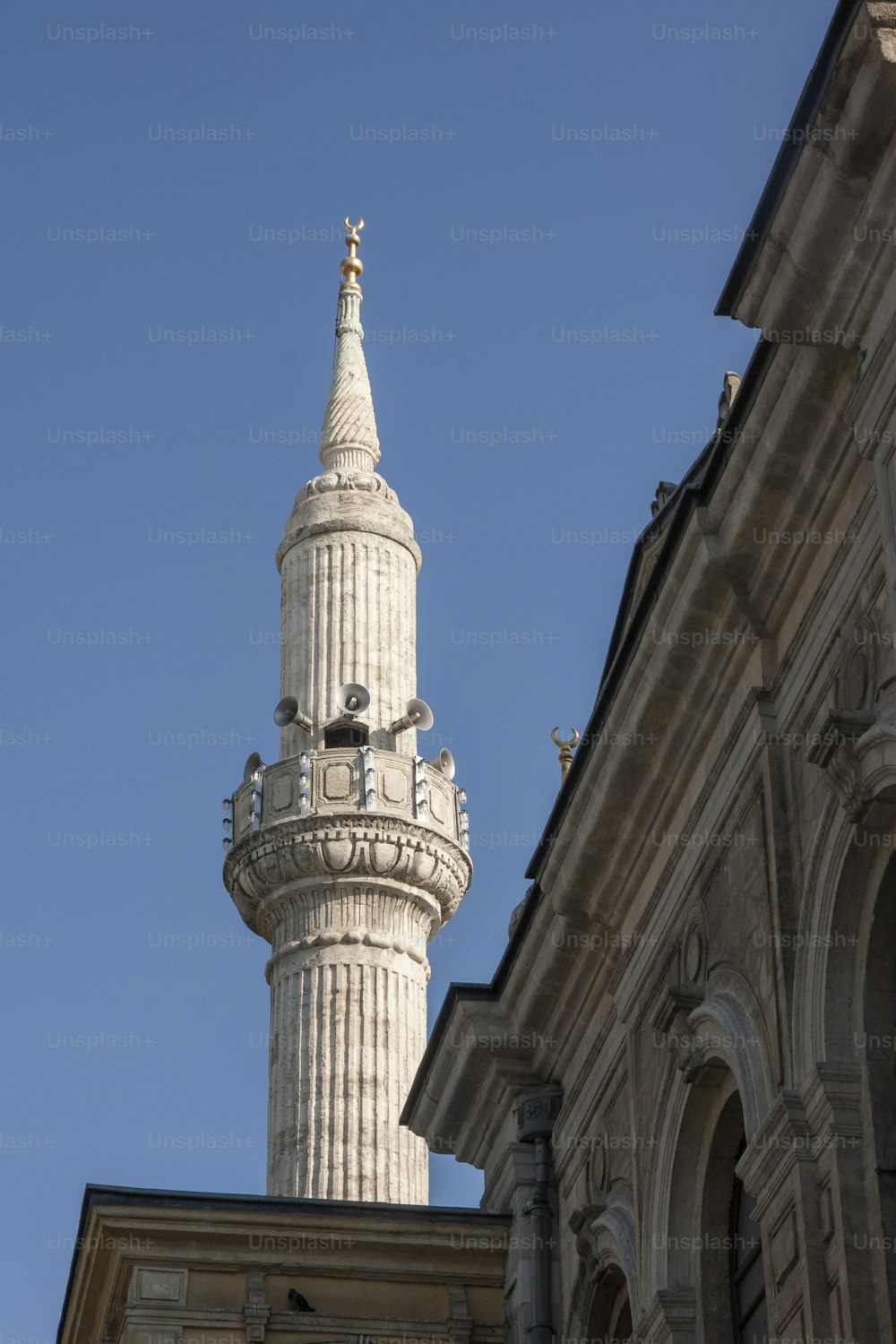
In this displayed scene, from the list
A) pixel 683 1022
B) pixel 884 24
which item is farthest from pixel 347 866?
pixel 884 24

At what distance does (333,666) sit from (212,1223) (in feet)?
74.2

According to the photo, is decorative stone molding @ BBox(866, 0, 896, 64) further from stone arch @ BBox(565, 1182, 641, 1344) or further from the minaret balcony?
the minaret balcony

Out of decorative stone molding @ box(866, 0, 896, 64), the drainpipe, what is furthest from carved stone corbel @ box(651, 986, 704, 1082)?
decorative stone molding @ box(866, 0, 896, 64)

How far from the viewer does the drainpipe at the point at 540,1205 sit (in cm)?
1866

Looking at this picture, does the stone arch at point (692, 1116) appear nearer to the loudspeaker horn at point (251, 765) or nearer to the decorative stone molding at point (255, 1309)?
the decorative stone molding at point (255, 1309)

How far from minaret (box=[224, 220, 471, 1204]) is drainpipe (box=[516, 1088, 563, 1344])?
17859mm

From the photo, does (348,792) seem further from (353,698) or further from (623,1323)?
(623,1323)

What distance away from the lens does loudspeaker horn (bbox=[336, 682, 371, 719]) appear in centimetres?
4106

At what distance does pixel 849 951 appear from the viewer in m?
13.2

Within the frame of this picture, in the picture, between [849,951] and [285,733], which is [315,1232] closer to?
[849,951]

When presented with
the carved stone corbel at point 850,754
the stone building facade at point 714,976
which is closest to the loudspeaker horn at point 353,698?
the stone building facade at point 714,976

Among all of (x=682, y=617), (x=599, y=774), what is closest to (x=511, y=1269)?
(x=599, y=774)

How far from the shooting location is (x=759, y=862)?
1444 centimetres

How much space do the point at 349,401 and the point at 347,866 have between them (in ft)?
35.1
